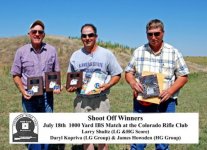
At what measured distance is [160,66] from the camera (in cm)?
520

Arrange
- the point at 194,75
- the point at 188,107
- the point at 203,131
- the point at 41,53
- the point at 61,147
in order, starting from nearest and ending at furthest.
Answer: the point at 41,53 → the point at 61,147 → the point at 203,131 → the point at 188,107 → the point at 194,75

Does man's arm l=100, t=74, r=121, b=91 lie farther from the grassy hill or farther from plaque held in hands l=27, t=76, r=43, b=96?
the grassy hill

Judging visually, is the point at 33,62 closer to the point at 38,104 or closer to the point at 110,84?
the point at 38,104

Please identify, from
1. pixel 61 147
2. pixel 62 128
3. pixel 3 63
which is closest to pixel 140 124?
pixel 62 128

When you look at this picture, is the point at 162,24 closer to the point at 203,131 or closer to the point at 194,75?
the point at 203,131

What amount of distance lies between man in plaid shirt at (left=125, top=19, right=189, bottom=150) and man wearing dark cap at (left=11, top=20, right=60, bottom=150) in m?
1.21

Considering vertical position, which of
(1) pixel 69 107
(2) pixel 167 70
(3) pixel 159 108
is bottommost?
(1) pixel 69 107

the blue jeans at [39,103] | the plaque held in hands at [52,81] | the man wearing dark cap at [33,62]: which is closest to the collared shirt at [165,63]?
the plaque held in hands at [52,81]

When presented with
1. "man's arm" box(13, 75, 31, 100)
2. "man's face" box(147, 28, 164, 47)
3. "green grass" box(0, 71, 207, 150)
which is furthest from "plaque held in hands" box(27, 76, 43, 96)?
"green grass" box(0, 71, 207, 150)

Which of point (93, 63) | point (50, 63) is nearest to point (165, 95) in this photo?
point (93, 63)

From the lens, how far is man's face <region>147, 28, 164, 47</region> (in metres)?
5.02

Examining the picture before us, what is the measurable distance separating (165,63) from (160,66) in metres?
0.08

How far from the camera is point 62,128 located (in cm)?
511

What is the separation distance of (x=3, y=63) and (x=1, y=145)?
24.3 m
